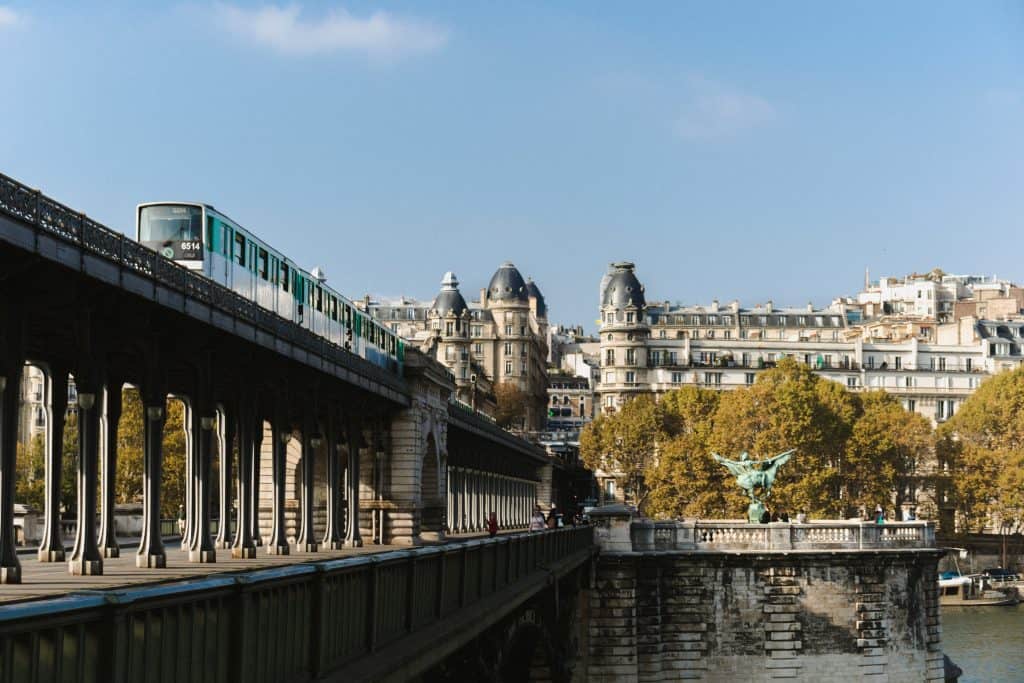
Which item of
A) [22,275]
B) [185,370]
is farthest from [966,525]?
[22,275]

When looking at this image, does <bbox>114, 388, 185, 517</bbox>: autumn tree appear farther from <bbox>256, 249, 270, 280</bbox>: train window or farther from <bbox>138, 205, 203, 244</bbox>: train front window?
<bbox>138, 205, 203, 244</bbox>: train front window

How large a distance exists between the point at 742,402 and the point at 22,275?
99.6 meters

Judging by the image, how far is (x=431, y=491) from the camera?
70.6 m

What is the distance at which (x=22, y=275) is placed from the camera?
2666 centimetres

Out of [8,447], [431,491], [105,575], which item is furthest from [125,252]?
[431,491]

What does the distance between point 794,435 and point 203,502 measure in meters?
80.1

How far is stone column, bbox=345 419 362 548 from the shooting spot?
191 ft

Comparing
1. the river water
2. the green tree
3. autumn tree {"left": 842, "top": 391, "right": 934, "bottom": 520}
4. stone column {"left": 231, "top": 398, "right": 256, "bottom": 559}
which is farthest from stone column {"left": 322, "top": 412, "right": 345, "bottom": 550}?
autumn tree {"left": 842, "top": 391, "right": 934, "bottom": 520}

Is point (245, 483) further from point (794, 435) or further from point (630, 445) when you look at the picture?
point (630, 445)

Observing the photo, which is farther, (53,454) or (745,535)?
(745,535)

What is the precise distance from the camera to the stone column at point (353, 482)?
191ft

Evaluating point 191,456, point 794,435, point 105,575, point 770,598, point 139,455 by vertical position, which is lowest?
point 770,598

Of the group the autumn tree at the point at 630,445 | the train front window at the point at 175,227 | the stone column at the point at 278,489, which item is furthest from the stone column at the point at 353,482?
the autumn tree at the point at 630,445

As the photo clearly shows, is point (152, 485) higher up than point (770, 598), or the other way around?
point (152, 485)
